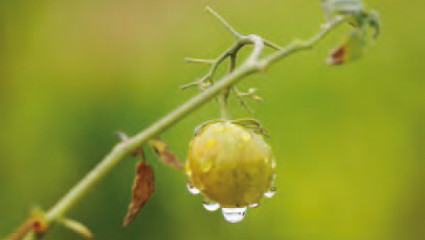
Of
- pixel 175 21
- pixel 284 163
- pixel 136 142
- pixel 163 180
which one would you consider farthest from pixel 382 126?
pixel 136 142

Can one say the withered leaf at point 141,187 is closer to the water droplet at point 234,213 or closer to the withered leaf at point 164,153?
the withered leaf at point 164,153

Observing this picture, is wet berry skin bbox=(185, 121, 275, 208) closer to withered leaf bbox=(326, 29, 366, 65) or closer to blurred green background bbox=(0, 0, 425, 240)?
withered leaf bbox=(326, 29, 366, 65)

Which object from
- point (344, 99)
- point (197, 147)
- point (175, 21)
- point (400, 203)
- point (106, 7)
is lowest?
point (197, 147)

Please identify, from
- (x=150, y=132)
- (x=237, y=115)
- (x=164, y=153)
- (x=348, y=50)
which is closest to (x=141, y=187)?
(x=164, y=153)

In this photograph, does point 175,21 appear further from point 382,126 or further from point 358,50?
point 358,50

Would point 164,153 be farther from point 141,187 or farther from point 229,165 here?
point 229,165

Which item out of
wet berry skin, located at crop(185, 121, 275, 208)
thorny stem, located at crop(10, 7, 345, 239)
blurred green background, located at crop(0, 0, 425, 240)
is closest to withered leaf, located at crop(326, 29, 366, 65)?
thorny stem, located at crop(10, 7, 345, 239)
